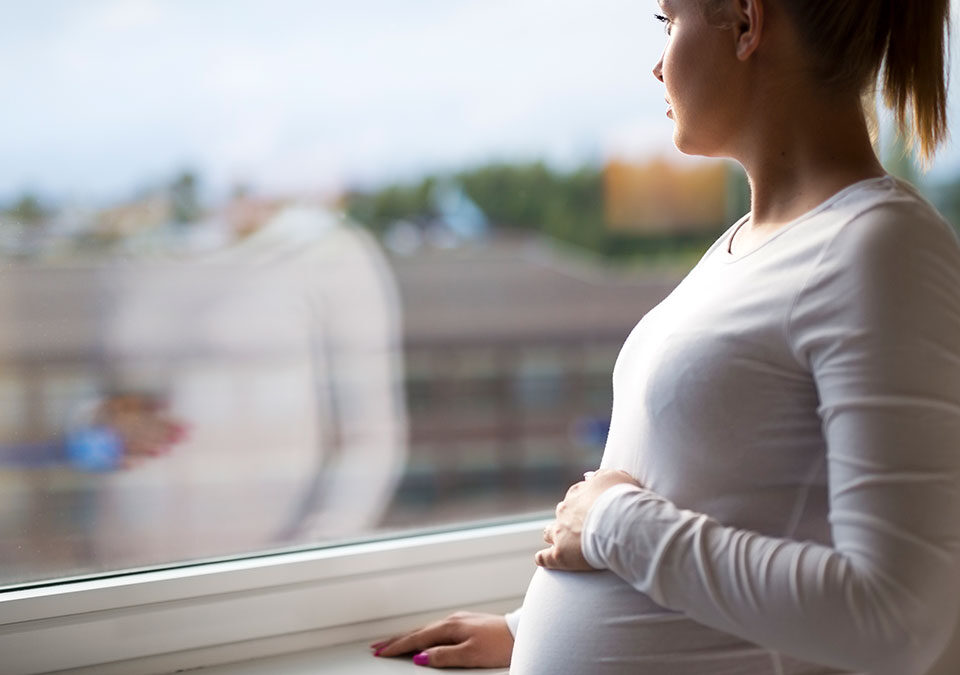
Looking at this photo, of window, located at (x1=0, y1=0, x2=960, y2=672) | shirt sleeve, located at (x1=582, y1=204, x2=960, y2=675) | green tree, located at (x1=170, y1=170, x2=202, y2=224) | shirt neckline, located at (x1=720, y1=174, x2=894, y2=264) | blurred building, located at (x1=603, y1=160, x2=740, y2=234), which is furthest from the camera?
blurred building, located at (x1=603, y1=160, x2=740, y2=234)

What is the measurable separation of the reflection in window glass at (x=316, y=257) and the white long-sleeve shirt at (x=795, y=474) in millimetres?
551

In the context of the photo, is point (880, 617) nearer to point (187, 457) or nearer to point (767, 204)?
point (767, 204)

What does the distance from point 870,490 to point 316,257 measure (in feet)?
3.09

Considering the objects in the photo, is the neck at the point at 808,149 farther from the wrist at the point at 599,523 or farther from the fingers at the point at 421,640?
the fingers at the point at 421,640

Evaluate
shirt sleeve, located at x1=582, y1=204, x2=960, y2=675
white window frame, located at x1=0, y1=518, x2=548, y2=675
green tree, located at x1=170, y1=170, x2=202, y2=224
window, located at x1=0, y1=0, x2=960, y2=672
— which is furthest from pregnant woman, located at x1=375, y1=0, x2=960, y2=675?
green tree, located at x1=170, y1=170, x2=202, y2=224

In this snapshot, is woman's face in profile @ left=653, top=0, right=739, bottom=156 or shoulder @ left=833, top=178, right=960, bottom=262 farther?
woman's face in profile @ left=653, top=0, right=739, bottom=156

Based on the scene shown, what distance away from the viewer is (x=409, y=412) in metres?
1.65

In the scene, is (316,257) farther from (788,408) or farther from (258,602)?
(788,408)

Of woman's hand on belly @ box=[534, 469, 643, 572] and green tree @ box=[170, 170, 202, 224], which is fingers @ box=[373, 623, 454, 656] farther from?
green tree @ box=[170, 170, 202, 224]

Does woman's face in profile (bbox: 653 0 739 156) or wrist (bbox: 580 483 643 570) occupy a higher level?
woman's face in profile (bbox: 653 0 739 156)

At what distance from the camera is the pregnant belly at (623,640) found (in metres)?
0.91

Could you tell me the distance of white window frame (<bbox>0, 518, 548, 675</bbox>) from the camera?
1111mm

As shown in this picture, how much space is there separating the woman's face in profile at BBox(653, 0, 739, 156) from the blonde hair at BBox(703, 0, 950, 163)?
0.02m

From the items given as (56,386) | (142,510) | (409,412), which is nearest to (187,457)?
(142,510)
